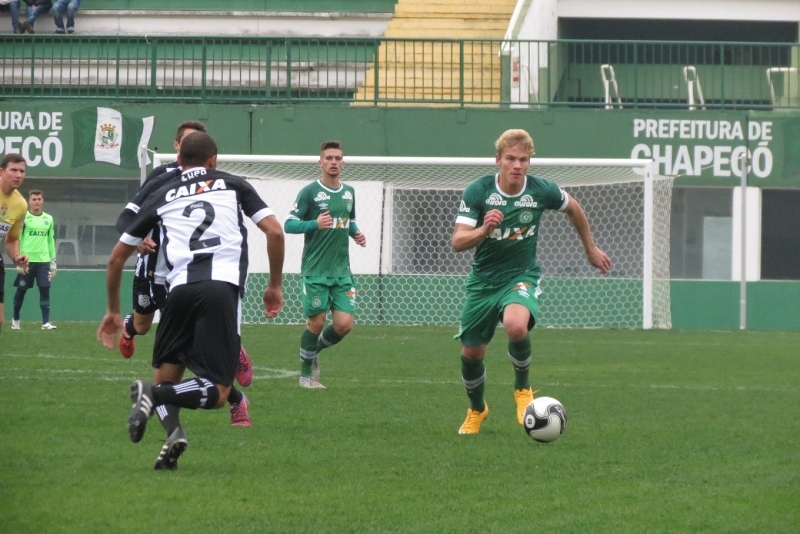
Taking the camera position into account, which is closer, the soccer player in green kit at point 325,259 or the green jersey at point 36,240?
the soccer player in green kit at point 325,259

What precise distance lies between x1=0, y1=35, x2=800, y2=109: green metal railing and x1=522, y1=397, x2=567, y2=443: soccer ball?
13.6 metres

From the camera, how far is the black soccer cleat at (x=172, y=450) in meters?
6.02

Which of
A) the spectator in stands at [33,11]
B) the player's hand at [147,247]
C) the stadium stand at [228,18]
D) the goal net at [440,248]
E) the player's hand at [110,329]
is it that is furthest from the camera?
the stadium stand at [228,18]

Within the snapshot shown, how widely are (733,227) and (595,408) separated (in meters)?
13.0

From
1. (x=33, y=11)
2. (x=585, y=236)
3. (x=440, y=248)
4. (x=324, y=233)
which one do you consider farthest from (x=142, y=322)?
(x=33, y=11)

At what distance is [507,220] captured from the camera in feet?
25.6

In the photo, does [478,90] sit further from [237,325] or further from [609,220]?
[237,325]

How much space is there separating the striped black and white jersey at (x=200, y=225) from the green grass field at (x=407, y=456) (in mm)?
989

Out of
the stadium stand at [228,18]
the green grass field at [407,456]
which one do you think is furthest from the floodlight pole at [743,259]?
the stadium stand at [228,18]

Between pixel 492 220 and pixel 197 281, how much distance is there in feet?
6.36

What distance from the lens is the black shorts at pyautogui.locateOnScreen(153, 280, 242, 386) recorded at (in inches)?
234

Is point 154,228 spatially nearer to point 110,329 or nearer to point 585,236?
point 110,329

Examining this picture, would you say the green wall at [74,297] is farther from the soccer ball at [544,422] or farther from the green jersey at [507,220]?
the soccer ball at [544,422]

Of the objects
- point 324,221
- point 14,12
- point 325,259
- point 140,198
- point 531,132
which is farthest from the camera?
point 14,12
